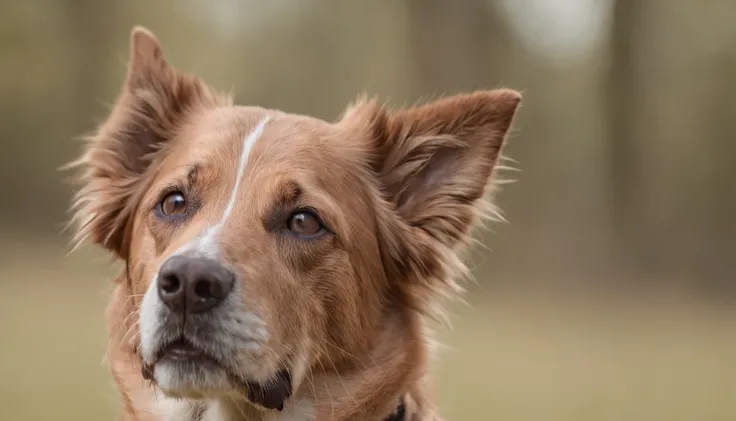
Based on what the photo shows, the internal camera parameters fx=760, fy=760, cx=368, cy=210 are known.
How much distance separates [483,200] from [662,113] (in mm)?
4061

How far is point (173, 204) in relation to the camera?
279 centimetres

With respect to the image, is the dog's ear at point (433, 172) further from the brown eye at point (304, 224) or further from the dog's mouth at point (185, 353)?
the dog's mouth at point (185, 353)

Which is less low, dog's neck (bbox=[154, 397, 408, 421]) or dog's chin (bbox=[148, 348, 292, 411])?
dog's chin (bbox=[148, 348, 292, 411])

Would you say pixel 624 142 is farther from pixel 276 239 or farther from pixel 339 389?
pixel 276 239

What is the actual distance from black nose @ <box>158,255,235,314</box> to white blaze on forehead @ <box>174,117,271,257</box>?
2.8 inches

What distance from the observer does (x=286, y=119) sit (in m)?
3.05

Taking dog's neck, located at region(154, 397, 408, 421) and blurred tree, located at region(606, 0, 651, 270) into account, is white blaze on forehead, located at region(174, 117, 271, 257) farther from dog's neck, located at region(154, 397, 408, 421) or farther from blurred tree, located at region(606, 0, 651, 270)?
blurred tree, located at region(606, 0, 651, 270)

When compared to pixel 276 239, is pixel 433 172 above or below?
above

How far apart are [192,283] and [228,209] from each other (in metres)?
0.45

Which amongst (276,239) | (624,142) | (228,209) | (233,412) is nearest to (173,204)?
(228,209)

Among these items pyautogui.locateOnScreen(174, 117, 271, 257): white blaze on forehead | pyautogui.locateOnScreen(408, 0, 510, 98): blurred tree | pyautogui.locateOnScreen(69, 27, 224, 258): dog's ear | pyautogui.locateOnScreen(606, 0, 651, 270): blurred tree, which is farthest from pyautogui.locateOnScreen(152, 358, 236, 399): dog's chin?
pyautogui.locateOnScreen(606, 0, 651, 270): blurred tree

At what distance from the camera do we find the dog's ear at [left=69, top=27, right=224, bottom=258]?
321 centimetres

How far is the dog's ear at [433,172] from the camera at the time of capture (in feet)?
9.77

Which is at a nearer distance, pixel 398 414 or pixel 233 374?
pixel 233 374
